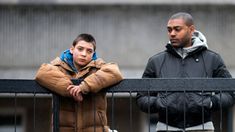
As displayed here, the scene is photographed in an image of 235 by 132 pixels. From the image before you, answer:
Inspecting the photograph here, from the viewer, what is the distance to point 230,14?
13.1m

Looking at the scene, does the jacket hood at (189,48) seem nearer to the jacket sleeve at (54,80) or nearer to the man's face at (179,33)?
the man's face at (179,33)

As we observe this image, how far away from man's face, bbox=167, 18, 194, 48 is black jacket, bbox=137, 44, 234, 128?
73mm

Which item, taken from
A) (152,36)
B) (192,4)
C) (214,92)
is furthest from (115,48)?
(214,92)

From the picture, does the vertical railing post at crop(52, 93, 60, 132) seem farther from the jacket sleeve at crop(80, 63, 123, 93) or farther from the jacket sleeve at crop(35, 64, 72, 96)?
the jacket sleeve at crop(80, 63, 123, 93)

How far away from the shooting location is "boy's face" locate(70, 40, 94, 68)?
248 inches

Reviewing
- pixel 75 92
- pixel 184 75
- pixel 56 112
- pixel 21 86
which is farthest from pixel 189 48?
pixel 21 86

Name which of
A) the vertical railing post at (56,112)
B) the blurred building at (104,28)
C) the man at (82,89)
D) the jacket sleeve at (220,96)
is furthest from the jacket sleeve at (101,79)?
the blurred building at (104,28)

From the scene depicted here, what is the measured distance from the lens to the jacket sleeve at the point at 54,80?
6055mm

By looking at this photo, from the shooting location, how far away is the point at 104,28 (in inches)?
520

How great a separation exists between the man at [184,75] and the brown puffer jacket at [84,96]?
41 centimetres

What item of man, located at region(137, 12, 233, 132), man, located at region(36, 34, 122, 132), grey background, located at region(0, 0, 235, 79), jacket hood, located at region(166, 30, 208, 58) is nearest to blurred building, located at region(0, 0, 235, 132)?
grey background, located at region(0, 0, 235, 79)

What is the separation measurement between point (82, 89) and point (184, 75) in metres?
0.96

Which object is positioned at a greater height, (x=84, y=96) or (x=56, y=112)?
(x=84, y=96)

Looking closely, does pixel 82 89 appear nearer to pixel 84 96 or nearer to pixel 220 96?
pixel 84 96
